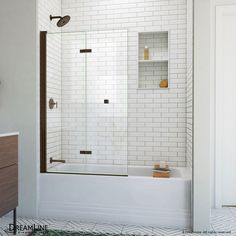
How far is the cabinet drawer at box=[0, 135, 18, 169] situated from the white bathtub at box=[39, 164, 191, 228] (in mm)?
539

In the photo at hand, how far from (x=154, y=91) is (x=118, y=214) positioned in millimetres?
1705

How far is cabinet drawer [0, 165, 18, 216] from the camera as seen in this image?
2699mm

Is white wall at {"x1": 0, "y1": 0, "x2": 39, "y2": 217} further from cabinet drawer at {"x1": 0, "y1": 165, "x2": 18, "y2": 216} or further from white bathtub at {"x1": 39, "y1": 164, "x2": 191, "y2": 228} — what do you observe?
cabinet drawer at {"x1": 0, "y1": 165, "x2": 18, "y2": 216}

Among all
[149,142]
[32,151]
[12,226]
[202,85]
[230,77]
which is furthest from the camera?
[149,142]

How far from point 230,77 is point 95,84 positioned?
1737mm

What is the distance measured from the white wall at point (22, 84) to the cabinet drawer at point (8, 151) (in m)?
0.37

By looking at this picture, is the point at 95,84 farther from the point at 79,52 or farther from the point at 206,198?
the point at 206,198

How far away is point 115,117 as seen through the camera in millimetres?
Result: 3377

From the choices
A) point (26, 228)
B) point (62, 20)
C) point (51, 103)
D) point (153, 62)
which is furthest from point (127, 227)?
point (62, 20)

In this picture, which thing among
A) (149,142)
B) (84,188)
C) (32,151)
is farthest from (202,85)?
(32,151)

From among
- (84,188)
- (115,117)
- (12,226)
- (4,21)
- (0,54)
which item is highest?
(4,21)

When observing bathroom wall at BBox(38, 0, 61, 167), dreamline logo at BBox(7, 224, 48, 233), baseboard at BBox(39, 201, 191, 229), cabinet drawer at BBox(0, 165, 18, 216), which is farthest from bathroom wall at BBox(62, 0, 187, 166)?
cabinet drawer at BBox(0, 165, 18, 216)

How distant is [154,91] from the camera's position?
3.96 metres

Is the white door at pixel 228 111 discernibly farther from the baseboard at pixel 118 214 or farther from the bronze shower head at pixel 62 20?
the bronze shower head at pixel 62 20
